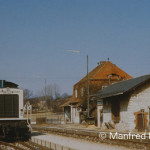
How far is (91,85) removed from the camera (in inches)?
1951

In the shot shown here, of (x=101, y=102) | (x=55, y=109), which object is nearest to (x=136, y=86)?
(x=101, y=102)

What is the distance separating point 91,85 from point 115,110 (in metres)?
18.4

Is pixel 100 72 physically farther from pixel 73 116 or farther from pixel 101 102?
pixel 101 102

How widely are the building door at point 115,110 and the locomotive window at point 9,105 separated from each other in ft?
44.6

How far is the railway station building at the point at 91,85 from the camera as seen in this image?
163ft

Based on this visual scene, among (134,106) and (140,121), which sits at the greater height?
(134,106)

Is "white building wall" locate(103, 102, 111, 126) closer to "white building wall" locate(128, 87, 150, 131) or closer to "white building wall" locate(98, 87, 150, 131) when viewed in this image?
"white building wall" locate(98, 87, 150, 131)

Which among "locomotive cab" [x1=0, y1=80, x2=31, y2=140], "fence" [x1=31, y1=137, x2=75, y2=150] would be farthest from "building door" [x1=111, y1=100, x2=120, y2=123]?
"fence" [x1=31, y1=137, x2=75, y2=150]

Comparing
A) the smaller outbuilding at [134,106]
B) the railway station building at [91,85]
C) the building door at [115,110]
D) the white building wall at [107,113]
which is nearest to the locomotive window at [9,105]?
the smaller outbuilding at [134,106]

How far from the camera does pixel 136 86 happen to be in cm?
2772

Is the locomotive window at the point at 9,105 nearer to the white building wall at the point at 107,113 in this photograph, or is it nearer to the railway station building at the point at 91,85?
the white building wall at the point at 107,113

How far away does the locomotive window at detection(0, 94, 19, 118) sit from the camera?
19.2m

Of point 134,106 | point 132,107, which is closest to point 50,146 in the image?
point 132,107

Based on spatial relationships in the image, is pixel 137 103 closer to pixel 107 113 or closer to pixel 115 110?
pixel 115 110
